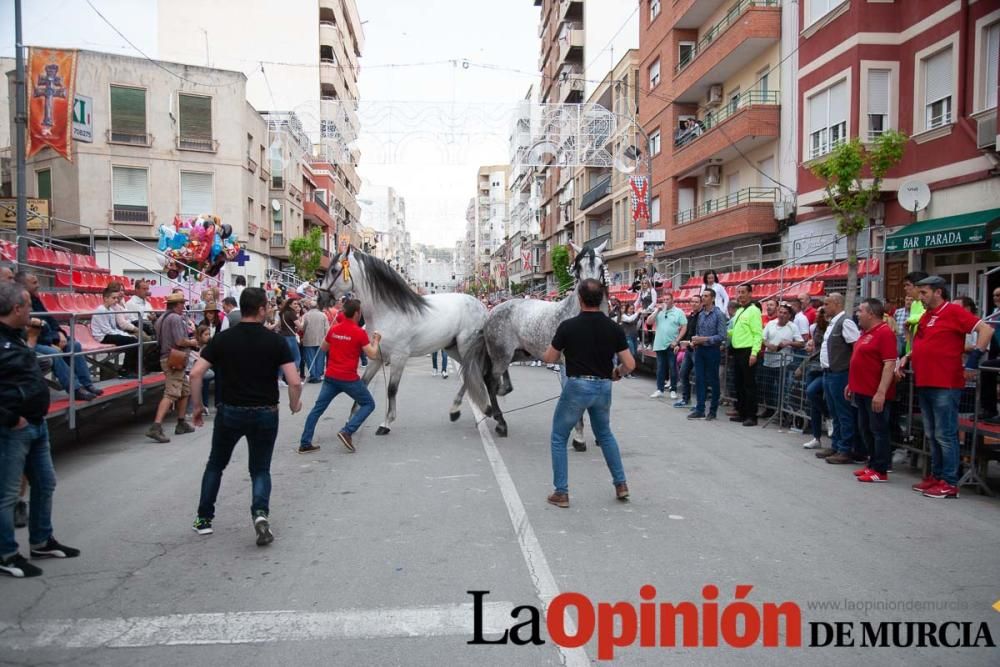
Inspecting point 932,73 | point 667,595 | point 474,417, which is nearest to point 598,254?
point 474,417

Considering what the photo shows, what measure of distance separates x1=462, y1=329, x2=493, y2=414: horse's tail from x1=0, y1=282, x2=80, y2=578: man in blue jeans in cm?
537

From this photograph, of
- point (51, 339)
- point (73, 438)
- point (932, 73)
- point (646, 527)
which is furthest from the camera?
point (932, 73)

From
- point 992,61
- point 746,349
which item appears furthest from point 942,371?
point 992,61

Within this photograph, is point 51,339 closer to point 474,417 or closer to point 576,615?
point 474,417

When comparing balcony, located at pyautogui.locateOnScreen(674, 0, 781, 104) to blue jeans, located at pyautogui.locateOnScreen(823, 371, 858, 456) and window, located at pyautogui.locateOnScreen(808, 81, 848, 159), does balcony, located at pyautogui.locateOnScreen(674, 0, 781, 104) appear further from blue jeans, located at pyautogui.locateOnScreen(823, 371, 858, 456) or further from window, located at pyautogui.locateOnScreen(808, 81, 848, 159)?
blue jeans, located at pyautogui.locateOnScreen(823, 371, 858, 456)

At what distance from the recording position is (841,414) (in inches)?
300

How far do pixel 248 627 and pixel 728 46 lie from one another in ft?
77.5

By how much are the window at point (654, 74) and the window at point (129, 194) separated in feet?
76.3

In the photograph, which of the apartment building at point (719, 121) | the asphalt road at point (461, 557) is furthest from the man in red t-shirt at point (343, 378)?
the apartment building at point (719, 121)

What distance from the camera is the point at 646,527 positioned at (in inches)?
207

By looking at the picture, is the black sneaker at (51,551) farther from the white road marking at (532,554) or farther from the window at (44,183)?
the window at (44,183)

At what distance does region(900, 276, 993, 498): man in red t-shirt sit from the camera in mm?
6262

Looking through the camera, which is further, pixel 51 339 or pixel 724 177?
pixel 724 177

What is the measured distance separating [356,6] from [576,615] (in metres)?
67.7
